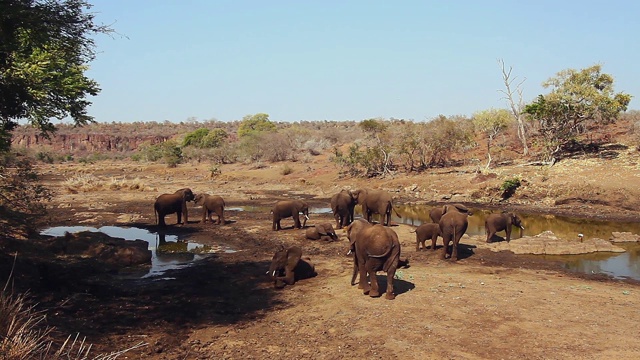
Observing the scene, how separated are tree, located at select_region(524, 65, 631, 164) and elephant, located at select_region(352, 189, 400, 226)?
20113mm

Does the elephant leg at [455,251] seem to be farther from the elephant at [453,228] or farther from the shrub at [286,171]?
the shrub at [286,171]

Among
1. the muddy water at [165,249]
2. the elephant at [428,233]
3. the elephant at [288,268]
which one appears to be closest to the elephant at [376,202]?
the elephant at [428,233]

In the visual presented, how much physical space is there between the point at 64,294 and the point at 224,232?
943 cm

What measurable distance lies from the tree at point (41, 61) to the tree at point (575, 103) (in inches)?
1275

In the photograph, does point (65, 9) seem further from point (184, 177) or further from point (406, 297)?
point (184, 177)

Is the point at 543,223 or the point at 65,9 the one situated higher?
the point at 65,9

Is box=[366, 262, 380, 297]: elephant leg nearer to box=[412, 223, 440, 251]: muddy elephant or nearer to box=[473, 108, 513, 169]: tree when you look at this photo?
box=[412, 223, 440, 251]: muddy elephant

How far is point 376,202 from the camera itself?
2092 centimetres

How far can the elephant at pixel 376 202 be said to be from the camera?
20.6 m

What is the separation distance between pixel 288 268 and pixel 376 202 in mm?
9471

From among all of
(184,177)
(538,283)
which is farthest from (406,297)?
(184,177)

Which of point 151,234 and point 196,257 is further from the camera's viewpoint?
point 151,234

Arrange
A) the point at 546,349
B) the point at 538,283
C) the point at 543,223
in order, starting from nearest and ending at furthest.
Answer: the point at 546,349 → the point at 538,283 → the point at 543,223

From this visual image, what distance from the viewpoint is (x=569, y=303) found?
9938 mm
